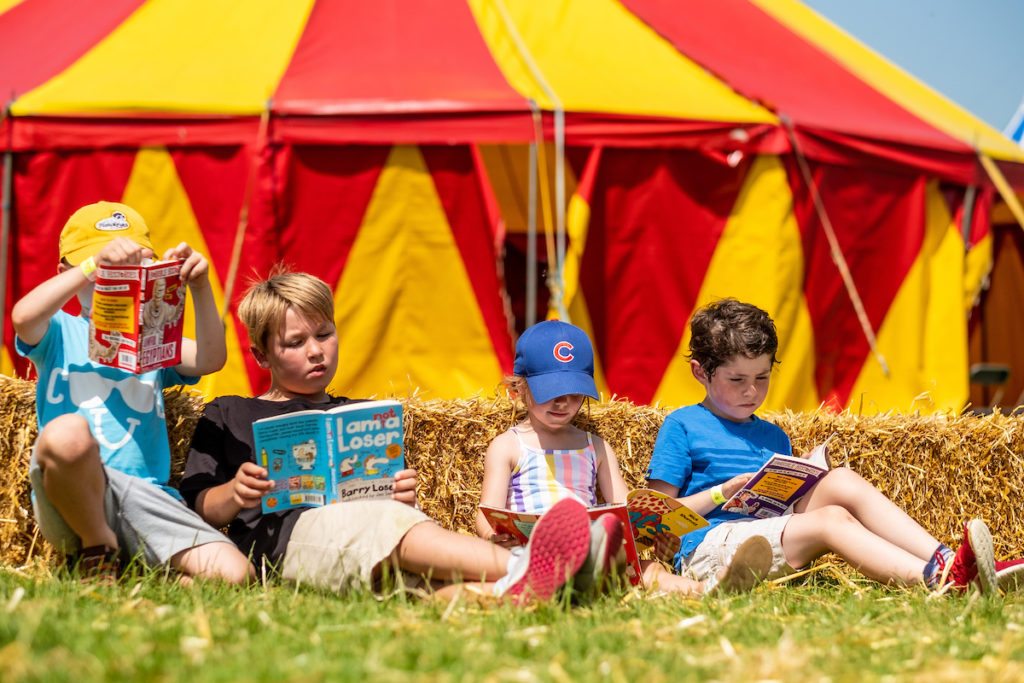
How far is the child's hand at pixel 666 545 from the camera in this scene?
9.09ft

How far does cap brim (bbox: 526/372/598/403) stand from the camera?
274 centimetres

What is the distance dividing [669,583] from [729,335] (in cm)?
80

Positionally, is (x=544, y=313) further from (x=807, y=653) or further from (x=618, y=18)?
(x=807, y=653)

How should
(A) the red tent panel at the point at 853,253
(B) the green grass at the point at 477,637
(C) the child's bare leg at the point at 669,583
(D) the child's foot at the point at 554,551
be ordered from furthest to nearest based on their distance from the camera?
1. (A) the red tent panel at the point at 853,253
2. (C) the child's bare leg at the point at 669,583
3. (D) the child's foot at the point at 554,551
4. (B) the green grass at the point at 477,637

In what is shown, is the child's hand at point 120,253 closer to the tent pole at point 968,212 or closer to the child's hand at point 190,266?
the child's hand at point 190,266

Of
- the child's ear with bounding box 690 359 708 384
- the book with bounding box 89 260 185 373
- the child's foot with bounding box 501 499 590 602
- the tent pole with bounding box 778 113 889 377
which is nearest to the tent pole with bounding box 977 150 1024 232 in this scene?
the tent pole with bounding box 778 113 889 377

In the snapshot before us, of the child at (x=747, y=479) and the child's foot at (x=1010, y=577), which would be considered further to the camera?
the child at (x=747, y=479)

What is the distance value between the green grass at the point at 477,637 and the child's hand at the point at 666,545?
0.49m

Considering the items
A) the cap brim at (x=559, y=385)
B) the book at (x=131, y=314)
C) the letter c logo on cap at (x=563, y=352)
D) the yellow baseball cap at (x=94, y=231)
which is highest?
the yellow baseball cap at (x=94, y=231)

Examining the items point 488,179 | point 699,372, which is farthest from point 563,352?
point 488,179

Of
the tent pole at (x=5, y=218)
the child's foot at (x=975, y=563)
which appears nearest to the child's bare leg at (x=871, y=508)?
the child's foot at (x=975, y=563)

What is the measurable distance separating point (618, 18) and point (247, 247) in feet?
8.12

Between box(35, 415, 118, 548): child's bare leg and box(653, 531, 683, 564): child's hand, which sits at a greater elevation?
box(35, 415, 118, 548): child's bare leg

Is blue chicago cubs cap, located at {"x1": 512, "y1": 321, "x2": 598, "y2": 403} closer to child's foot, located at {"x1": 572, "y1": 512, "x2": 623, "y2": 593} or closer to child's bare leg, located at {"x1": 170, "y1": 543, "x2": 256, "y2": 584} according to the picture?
child's foot, located at {"x1": 572, "y1": 512, "x2": 623, "y2": 593}
